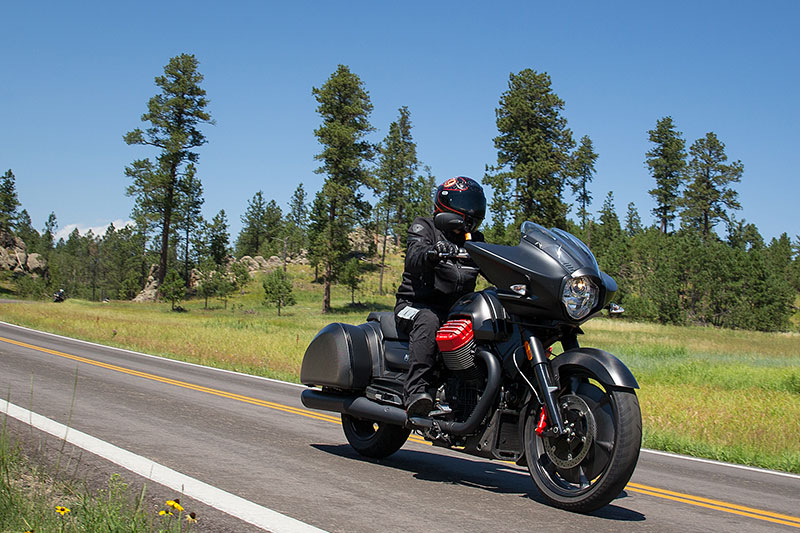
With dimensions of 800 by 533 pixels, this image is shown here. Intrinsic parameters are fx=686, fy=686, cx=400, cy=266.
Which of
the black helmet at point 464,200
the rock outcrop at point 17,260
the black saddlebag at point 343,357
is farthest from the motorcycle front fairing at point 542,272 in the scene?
the rock outcrop at point 17,260

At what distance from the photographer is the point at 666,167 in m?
93.4

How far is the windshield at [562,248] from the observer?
454 centimetres

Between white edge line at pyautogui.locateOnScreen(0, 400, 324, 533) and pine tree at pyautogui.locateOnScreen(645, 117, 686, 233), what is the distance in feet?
311

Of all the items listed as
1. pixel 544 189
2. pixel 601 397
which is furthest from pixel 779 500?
pixel 544 189

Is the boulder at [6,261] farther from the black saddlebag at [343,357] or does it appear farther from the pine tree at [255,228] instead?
the black saddlebag at [343,357]

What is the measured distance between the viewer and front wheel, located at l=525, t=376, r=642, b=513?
Result: 4.09 meters

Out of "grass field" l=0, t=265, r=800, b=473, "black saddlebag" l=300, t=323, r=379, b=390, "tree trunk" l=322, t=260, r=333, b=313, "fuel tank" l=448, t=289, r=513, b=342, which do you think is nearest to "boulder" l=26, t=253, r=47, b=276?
"tree trunk" l=322, t=260, r=333, b=313

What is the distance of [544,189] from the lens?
2429 inches

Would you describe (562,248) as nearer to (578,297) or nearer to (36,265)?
(578,297)

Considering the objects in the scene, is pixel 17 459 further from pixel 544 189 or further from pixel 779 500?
pixel 544 189

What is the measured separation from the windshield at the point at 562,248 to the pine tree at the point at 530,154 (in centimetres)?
5524

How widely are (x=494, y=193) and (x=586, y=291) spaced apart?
2325 inches

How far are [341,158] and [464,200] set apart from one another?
5724cm

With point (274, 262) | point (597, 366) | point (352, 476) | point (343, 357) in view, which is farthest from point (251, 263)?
point (597, 366)
